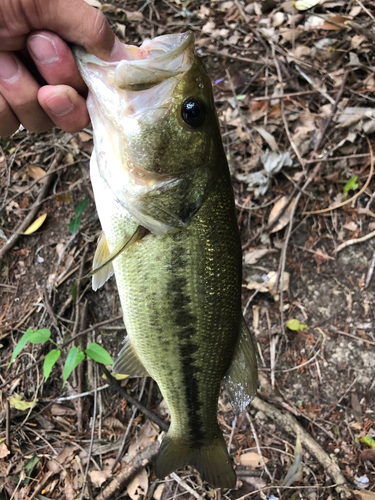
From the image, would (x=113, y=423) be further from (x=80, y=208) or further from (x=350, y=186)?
(x=350, y=186)

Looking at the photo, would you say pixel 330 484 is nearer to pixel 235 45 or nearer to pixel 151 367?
pixel 151 367

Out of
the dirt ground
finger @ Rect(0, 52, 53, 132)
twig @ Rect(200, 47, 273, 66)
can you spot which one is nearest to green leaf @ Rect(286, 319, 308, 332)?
the dirt ground

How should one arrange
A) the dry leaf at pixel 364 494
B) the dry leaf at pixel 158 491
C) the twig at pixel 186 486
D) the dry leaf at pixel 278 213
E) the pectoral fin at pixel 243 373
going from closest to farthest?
1. the pectoral fin at pixel 243 373
2. the dry leaf at pixel 364 494
3. the twig at pixel 186 486
4. the dry leaf at pixel 158 491
5. the dry leaf at pixel 278 213

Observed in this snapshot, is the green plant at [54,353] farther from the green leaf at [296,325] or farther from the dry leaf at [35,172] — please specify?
the dry leaf at [35,172]

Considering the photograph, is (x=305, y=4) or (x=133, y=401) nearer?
(x=133, y=401)

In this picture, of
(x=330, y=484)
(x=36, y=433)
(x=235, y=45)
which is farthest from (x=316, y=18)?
(x=36, y=433)

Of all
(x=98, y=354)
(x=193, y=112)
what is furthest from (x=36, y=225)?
(x=193, y=112)

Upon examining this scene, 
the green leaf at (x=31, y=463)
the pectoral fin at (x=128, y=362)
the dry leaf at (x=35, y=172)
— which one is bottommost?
the green leaf at (x=31, y=463)

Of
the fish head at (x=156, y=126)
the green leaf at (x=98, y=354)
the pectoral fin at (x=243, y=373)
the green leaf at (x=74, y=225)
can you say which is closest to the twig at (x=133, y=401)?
the green leaf at (x=98, y=354)
